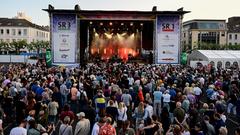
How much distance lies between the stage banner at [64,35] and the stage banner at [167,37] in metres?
7.26

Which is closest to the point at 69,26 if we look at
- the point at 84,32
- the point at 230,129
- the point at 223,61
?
the point at 84,32

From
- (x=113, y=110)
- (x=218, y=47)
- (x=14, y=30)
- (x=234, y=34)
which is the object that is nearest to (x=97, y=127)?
(x=113, y=110)

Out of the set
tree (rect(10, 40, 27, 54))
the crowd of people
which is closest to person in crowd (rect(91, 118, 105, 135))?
the crowd of people

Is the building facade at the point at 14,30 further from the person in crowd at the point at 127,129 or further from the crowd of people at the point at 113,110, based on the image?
the person in crowd at the point at 127,129

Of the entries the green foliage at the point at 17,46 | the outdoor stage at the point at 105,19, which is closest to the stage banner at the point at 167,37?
the outdoor stage at the point at 105,19

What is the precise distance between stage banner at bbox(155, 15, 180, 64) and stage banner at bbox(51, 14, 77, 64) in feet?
23.8

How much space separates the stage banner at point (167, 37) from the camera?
35375 mm

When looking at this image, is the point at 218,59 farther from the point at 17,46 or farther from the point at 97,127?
the point at 17,46

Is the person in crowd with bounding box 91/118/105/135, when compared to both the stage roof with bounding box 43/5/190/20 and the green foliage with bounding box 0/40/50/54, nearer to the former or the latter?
the stage roof with bounding box 43/5/190/20

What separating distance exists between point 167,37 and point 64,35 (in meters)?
8.95

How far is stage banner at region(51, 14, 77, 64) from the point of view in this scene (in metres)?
35.1

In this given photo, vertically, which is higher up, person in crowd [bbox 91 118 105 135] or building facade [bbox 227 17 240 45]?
building facade [bbox 227 17 240 45]

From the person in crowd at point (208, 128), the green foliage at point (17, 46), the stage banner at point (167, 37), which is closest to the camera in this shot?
the person in crowd at point (208, 128)

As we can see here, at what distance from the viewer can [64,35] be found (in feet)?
115
